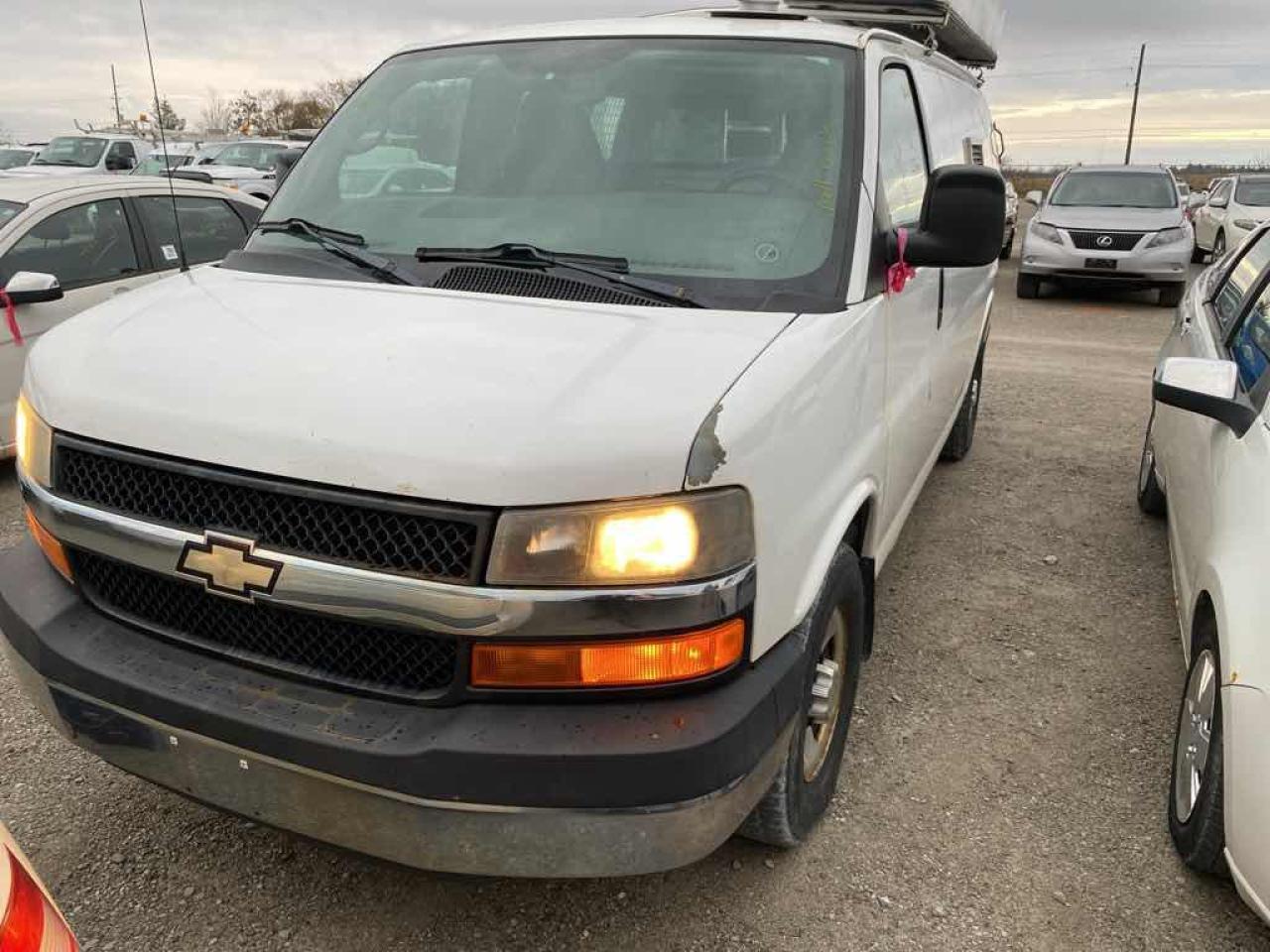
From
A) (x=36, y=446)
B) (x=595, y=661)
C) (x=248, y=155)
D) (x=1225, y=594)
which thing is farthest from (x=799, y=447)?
(x=248, y=155)

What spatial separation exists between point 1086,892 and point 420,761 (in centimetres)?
181

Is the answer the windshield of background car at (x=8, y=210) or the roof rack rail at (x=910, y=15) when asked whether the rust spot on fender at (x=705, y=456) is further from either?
the windshield of background car at (x=8, y=210)

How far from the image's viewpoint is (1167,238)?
12.3 meters

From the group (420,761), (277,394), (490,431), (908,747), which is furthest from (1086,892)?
(277,394)

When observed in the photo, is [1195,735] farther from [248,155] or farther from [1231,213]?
[248,155]

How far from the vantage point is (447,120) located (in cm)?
318

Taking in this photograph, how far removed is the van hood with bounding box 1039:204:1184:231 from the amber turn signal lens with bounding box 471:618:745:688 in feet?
40.9

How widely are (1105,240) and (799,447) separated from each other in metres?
12.0

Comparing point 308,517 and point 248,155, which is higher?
point 308,517

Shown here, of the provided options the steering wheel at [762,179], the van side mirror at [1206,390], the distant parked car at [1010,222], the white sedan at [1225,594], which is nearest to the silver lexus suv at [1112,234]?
the distant parked car at [1010,222]

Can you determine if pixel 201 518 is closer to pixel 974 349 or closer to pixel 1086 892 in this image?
pixel 1086 892

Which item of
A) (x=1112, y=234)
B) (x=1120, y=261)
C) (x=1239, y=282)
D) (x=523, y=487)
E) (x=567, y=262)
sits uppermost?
(x=567, y=262)

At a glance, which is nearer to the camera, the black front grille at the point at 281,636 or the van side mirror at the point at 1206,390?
the black front grille at the point at 281,636

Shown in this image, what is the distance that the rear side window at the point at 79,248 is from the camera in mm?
5516
